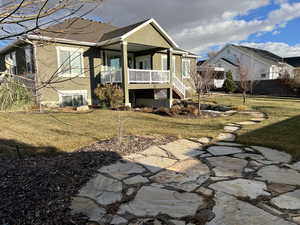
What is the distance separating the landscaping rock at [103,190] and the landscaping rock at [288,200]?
2.01 m

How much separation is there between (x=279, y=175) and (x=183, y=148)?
6.67 feet

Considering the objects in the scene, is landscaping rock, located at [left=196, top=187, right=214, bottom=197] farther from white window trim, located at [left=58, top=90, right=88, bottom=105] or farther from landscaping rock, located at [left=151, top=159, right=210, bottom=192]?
white window trim, located at [left=58, top=90, right=88, bottom=105]

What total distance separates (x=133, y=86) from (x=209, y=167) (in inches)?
368

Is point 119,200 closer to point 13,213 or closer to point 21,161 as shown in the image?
point 13,213

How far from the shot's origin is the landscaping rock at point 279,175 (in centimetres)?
311

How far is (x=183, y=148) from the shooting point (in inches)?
191

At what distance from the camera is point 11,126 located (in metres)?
6.32

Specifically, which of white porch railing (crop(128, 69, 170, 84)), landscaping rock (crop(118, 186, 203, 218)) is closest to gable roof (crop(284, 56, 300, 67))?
white porch railing (crop(128, 69, 170, 84))

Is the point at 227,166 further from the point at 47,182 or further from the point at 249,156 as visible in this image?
the point at 47,182

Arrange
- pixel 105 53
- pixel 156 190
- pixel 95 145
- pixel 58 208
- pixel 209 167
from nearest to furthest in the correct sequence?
1. pixel 58 208
2. pixel 156 190
3. pixel 209 167
4. pixel 95 145
5. pixel 105 53

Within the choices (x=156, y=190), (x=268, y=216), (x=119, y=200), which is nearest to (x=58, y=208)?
(x=119, y=200)

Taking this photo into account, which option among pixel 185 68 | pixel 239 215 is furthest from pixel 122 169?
pixel 185 68

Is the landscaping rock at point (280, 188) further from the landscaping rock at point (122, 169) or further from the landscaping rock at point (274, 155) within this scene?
the landscaping rock at point (122, 169)

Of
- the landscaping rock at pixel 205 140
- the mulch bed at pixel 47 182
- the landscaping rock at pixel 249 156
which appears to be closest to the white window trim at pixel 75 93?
the mulch bed at pixel 47 182
